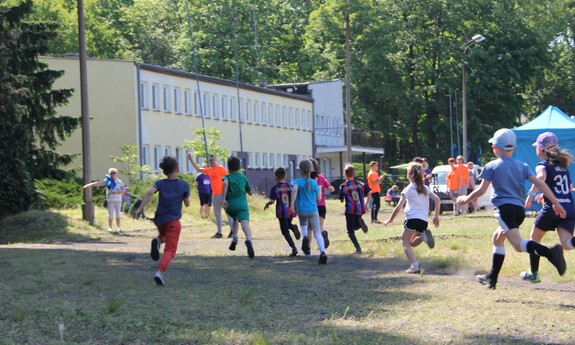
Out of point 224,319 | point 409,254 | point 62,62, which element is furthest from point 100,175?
point 224,319

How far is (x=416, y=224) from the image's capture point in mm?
16281

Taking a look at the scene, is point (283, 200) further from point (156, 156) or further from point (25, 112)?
point (156, 156)

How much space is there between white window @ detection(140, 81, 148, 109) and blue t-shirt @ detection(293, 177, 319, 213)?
37.2m

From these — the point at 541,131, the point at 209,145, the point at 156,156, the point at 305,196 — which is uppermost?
the point at 209,145

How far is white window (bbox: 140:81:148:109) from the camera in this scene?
55.4 metres

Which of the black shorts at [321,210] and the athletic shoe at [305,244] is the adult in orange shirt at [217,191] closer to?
the black shorts at [321,210]

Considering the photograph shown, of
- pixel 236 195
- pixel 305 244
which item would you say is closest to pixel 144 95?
pixel 236 195

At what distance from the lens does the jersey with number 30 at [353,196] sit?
2062 cm

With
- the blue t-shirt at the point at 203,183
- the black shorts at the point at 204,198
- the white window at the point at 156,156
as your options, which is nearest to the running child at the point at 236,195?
the blue t-shirt at the point at 203,183

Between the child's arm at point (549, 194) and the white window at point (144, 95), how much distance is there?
141 feet

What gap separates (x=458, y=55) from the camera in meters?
83.1

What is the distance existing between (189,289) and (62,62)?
133 ft

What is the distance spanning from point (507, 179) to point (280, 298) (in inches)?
110

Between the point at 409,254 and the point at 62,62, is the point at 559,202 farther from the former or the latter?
the point at 62,62
